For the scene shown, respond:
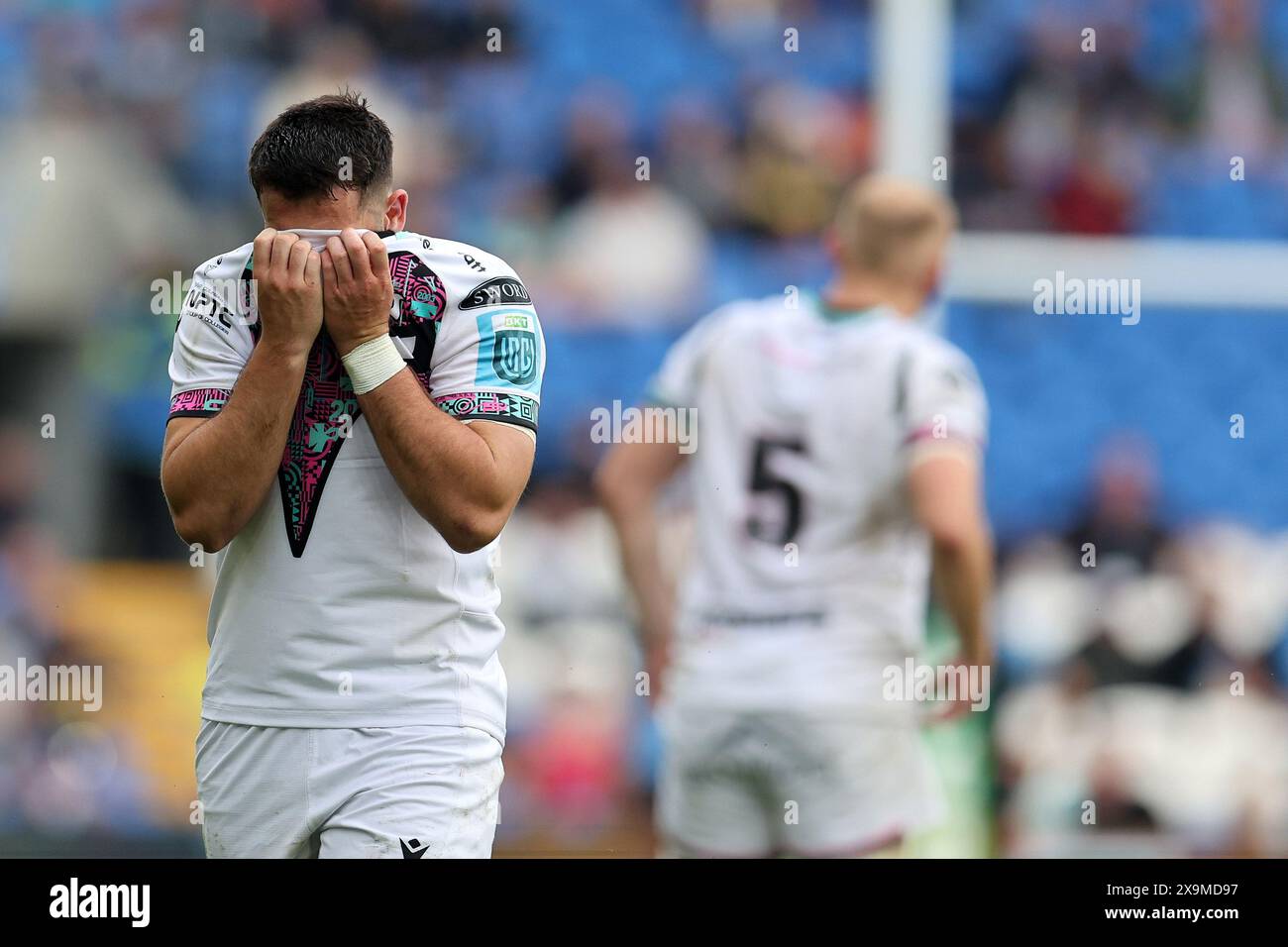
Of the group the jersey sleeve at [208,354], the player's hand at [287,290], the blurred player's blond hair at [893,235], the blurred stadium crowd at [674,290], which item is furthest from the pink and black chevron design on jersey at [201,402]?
the blurred stadium crowd at [674,290]

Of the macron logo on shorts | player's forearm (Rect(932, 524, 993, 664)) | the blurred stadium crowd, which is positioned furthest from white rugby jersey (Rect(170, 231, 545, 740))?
the blurred stadium crowd

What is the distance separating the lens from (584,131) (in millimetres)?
7207

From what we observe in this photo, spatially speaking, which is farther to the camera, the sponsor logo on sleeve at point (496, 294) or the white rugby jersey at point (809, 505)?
the white rugby jersey at point (809, 505)

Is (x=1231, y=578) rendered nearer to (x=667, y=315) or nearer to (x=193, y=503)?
(x=667, y=315)

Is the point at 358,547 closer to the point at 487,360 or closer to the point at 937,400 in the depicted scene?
the point at 487,360

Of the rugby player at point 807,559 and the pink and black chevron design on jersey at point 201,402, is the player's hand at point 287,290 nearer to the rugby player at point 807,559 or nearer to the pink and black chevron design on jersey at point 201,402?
the pink and black chevron design on jersey at point 201,402

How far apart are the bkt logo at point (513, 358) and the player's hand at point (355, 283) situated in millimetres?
178

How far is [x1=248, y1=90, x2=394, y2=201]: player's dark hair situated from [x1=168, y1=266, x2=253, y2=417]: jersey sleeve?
17cm

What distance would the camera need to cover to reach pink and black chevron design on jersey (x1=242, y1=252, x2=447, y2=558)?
2264 mm

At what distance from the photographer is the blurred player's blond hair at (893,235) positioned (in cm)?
411

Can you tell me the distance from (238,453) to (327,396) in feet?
0.51

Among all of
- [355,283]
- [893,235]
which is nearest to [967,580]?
[893,235]

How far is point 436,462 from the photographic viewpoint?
2.18 m

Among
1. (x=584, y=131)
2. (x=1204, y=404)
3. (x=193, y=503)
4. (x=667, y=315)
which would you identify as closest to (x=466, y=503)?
(x=193, y=503)
